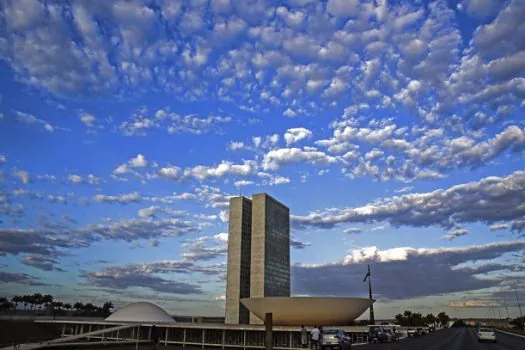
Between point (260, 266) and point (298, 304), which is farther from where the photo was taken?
point (260, 266)

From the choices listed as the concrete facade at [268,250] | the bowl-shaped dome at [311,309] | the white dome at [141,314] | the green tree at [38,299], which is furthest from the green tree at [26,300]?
the bowl-shaped dome at [311,309]

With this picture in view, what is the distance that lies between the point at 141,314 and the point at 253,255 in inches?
2245

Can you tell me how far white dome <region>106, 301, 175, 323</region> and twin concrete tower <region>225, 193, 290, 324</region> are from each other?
1377 inches

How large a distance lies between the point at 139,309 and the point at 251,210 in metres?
66.9

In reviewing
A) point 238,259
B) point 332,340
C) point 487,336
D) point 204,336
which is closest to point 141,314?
point 204,336

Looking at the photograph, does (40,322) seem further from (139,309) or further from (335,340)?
(335,340)

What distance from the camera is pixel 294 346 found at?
87688 mm

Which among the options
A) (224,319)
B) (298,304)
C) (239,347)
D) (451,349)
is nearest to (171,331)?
(239,347)

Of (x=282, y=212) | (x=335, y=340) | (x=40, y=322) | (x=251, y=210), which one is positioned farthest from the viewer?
(x=282, y=212)

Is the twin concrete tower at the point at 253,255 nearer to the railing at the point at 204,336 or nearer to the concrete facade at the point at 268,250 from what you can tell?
the concrete facade at the point at 268,250

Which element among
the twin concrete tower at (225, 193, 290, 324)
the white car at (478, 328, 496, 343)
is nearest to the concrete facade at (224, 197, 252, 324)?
the twin concrete tower at (225, 193, 290, 324)

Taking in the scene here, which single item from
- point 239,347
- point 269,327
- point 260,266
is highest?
point 260,266

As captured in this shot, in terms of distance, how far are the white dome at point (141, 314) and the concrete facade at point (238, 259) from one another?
34949mm

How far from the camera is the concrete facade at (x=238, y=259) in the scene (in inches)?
6482
